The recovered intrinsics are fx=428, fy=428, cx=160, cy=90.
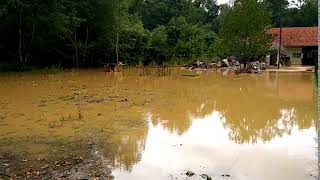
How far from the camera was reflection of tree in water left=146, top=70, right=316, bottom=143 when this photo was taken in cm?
1232

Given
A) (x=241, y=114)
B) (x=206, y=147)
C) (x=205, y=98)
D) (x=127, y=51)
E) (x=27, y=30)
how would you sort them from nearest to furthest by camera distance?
(x=206, y=147) → (x=241, y=114) → (x=205, y=98) → (x=27, y=30) → (x=127, y=51)

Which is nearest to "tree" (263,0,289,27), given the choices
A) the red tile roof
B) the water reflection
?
the red tile roof

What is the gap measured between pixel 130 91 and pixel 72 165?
1245 centimetres

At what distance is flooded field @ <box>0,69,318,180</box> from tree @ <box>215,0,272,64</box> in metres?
13.0

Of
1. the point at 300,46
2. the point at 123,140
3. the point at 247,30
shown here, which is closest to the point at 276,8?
the point at 300,46

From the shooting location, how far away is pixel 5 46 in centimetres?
3488

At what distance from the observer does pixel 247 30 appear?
109 feet

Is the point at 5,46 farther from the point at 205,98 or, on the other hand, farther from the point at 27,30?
the point at 205,98

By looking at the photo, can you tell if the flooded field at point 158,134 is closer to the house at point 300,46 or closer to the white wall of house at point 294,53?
the house at point 300,46

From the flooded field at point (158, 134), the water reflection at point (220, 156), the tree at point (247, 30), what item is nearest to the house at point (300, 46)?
the tree at point (247, 30)

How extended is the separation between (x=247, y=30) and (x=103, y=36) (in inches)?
484

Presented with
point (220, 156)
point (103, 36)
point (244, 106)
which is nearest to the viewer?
point (220, 156)

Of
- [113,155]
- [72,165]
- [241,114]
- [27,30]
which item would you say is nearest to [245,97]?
[241,114]

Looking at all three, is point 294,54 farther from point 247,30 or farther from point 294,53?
point 247,30
